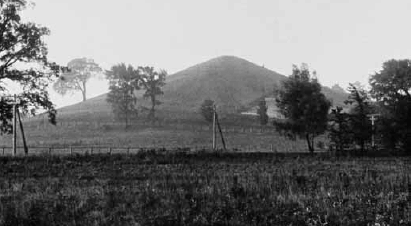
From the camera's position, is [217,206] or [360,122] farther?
[360,122]

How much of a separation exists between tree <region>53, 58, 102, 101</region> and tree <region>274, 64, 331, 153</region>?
94.7m

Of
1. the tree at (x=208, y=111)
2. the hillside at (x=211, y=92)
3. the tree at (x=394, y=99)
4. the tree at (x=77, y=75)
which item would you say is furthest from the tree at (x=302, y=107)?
the tree at (x=77, y=75)

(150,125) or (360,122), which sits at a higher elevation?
(150,125)

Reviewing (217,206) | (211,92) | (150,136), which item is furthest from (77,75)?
(217,206)

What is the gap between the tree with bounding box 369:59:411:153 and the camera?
45.4 meters

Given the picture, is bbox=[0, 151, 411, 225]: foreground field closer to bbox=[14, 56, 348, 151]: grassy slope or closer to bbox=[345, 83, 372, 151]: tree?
bbox=[345, 83, 372, 151]: tree

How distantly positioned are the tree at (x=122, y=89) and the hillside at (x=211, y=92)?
13.7 meters

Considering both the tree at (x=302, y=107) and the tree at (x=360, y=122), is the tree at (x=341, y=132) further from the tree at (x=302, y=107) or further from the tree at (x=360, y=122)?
the tree at (x=302, y=107)

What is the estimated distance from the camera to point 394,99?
50.8 m

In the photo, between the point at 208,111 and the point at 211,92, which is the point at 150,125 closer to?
the point at 208,111

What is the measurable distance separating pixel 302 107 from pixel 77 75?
101 meters

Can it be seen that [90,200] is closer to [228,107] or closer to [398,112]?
[398,112]

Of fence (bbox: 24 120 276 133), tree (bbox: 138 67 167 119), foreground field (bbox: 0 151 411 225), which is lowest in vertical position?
foreground field (bbox: 0 151 411 225)

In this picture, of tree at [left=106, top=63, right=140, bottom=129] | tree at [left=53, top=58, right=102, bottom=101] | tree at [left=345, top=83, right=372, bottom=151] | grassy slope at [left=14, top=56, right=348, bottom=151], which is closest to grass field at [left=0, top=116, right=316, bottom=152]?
grassy slope at [left=14, top=56, right=348, bottom=151]
